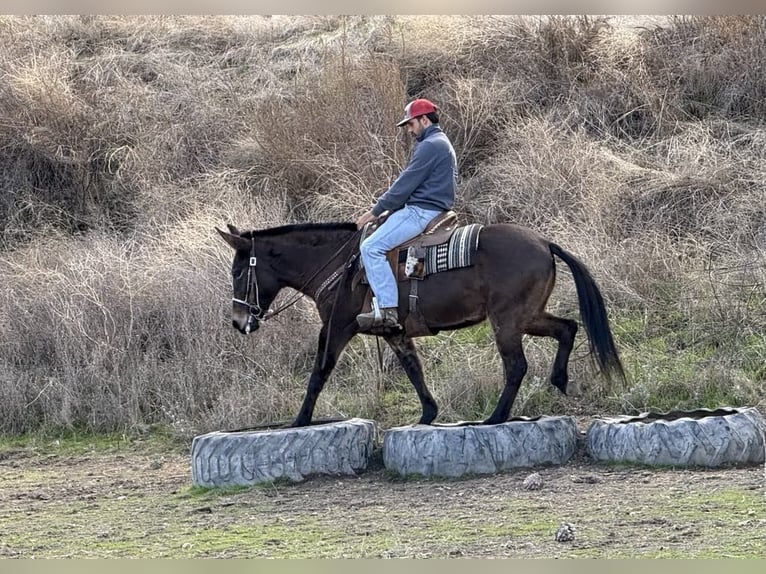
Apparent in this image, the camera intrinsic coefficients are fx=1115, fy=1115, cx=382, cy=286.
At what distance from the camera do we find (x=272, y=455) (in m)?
9.36

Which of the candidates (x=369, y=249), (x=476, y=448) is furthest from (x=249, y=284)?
(x=476, y=448)

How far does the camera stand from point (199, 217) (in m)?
15.8

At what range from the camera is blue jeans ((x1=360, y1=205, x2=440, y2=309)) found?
32.0 feet

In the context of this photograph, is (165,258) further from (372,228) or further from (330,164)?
(372,228)

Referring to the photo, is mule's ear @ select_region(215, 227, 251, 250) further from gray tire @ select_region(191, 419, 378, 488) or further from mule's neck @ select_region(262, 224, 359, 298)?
gray tire @ select_region(191, 419, 378, 488)

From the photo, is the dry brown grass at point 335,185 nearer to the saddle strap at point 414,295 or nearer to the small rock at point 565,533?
the saddle strap at point 414,295

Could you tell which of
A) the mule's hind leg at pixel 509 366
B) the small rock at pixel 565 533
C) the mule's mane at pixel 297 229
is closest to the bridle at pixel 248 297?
the mule's mane at pixel 297 229

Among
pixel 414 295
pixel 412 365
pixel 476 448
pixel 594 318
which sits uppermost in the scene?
pixel 414 295

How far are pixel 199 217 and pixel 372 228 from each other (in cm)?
627

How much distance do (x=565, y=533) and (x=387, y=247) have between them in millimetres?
3606

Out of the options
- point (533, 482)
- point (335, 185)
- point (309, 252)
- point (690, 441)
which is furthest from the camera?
point (335, 185)

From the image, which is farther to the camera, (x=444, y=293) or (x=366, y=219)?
(x=366, y=219)

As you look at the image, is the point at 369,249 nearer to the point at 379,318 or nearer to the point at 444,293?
the point at 379,318

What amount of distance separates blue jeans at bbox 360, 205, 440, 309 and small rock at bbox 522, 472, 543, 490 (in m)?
2.01
